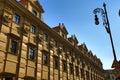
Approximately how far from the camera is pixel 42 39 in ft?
73.7

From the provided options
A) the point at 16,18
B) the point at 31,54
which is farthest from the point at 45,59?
the point at 16,18

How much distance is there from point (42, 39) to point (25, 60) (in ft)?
15.9

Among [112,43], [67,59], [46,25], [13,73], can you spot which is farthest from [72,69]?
[112,43]

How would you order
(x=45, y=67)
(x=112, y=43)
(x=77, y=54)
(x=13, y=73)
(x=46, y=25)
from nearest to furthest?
(x=112, y=43)
(x=13, y=73)
(x=45, y=67)
(x=46, y=25)
(x=77, y=54)

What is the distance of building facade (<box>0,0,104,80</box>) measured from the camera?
54.3 ft

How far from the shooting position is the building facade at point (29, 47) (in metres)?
16.5

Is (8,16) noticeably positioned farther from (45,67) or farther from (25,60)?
(45,67)

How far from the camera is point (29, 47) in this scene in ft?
63.9

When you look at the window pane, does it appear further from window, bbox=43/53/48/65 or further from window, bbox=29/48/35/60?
window, bbox=43/53/48/65

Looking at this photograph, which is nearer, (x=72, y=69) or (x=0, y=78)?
(x=0, y=78)

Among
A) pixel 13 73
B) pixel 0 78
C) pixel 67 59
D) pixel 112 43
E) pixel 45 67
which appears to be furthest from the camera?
pixel 67 59

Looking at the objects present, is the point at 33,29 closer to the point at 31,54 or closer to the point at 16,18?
the point at 16,18

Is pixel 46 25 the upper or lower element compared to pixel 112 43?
upper

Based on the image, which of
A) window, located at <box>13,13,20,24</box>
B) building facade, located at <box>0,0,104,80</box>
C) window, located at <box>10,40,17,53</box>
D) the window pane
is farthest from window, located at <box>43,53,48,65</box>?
window, located at <box>13,13,20,24</box>
